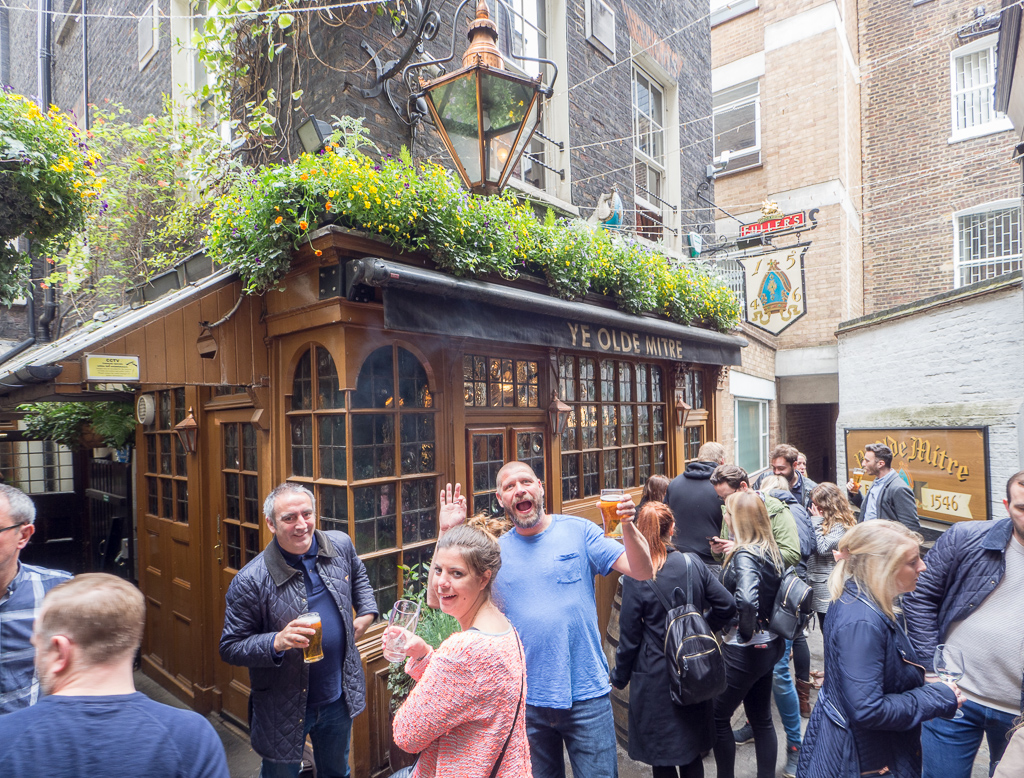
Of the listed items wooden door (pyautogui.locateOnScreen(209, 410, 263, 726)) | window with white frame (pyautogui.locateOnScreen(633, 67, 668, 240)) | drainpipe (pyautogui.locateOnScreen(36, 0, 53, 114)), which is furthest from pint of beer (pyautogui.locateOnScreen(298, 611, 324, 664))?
drainpipe (pyautogui.locateOnScreen(36, 0, 53, 114))

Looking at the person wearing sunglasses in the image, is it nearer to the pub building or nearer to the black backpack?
the pub building

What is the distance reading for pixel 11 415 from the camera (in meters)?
7.41

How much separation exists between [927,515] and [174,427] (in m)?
8.69

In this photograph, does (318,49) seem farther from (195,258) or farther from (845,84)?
(845,84)

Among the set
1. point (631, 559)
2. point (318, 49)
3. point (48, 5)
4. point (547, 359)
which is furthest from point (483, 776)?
point (48, 5)

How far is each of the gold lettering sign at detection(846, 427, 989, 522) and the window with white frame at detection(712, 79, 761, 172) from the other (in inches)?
339

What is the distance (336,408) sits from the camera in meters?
4.14

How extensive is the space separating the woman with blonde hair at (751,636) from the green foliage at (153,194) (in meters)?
5.12

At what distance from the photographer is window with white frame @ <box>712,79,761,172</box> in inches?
576

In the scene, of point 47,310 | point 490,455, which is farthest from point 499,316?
point 47,310

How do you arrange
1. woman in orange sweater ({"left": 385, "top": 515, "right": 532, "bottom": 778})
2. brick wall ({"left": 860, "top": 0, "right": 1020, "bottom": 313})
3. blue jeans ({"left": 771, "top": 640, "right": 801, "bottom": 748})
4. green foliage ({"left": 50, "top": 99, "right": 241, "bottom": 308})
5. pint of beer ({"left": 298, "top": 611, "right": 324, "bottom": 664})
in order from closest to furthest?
woman in orange sweater ({"left": 385, "top": 515, "right": 532, "bottom": 778}) < pint of beer ({"left": 298, "top": 611, "right": 324, "bottom": 664}) < blue jeans ({"left": 771, "top": 640, "right": 801, "bottom": 748}) < green foliage ({"left": 50, "top": 99, "right": 241, "bottom": 308}) < brick wall ({"left": 860, "top": 0, "right": 1020, "bottom": 313})

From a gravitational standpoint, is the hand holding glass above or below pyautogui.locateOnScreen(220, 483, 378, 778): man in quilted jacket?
above

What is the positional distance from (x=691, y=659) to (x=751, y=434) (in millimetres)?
9499

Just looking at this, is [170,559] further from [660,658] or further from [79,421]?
[660,658]
